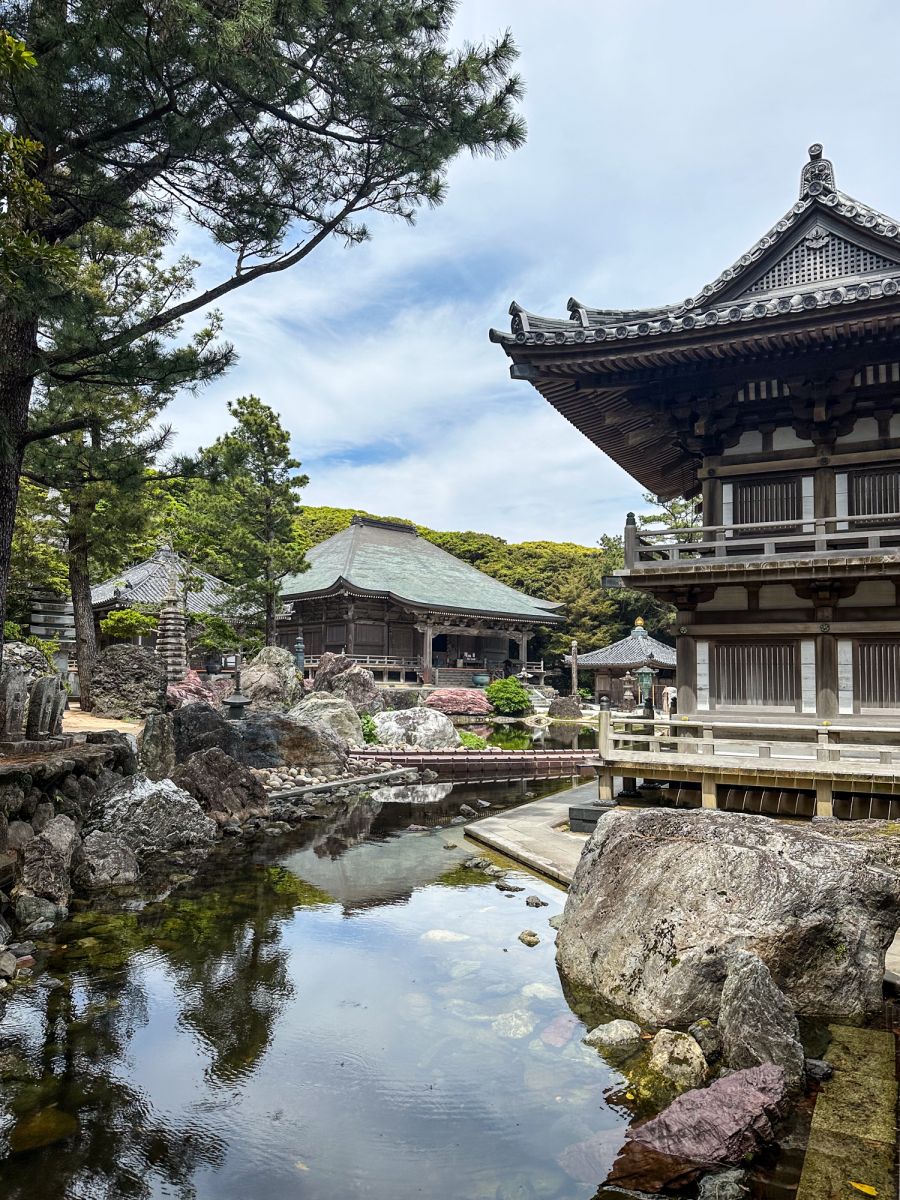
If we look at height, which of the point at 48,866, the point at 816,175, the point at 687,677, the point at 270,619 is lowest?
the point at 48,866

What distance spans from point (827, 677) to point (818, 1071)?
801cm

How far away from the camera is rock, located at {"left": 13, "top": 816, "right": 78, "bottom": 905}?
27.9 ft

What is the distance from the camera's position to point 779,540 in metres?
11.4

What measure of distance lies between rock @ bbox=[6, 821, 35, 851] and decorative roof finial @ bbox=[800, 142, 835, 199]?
14604 mm

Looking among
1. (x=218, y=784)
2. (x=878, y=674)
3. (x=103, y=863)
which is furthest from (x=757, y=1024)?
(x=218, y=784)

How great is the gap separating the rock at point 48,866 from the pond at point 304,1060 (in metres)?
0.44

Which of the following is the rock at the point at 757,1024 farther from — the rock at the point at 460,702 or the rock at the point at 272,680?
the rock at the point at 460,702

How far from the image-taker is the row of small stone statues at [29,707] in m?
9.48

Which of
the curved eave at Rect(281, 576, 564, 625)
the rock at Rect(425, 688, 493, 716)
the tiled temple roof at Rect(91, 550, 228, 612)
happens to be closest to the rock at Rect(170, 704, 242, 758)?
the tiled temple roof at Rect(91, 550, 228, 612)

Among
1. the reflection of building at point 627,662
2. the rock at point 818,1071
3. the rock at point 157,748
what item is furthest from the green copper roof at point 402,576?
the rock at point 818,1071

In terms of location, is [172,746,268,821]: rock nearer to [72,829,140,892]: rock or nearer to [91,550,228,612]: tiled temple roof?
[72,829,140,892]: rock

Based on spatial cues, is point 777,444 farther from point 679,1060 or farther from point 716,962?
point 679,1060

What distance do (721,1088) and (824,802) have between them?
6609 millimetres

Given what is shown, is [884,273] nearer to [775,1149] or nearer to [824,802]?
[824,802]
